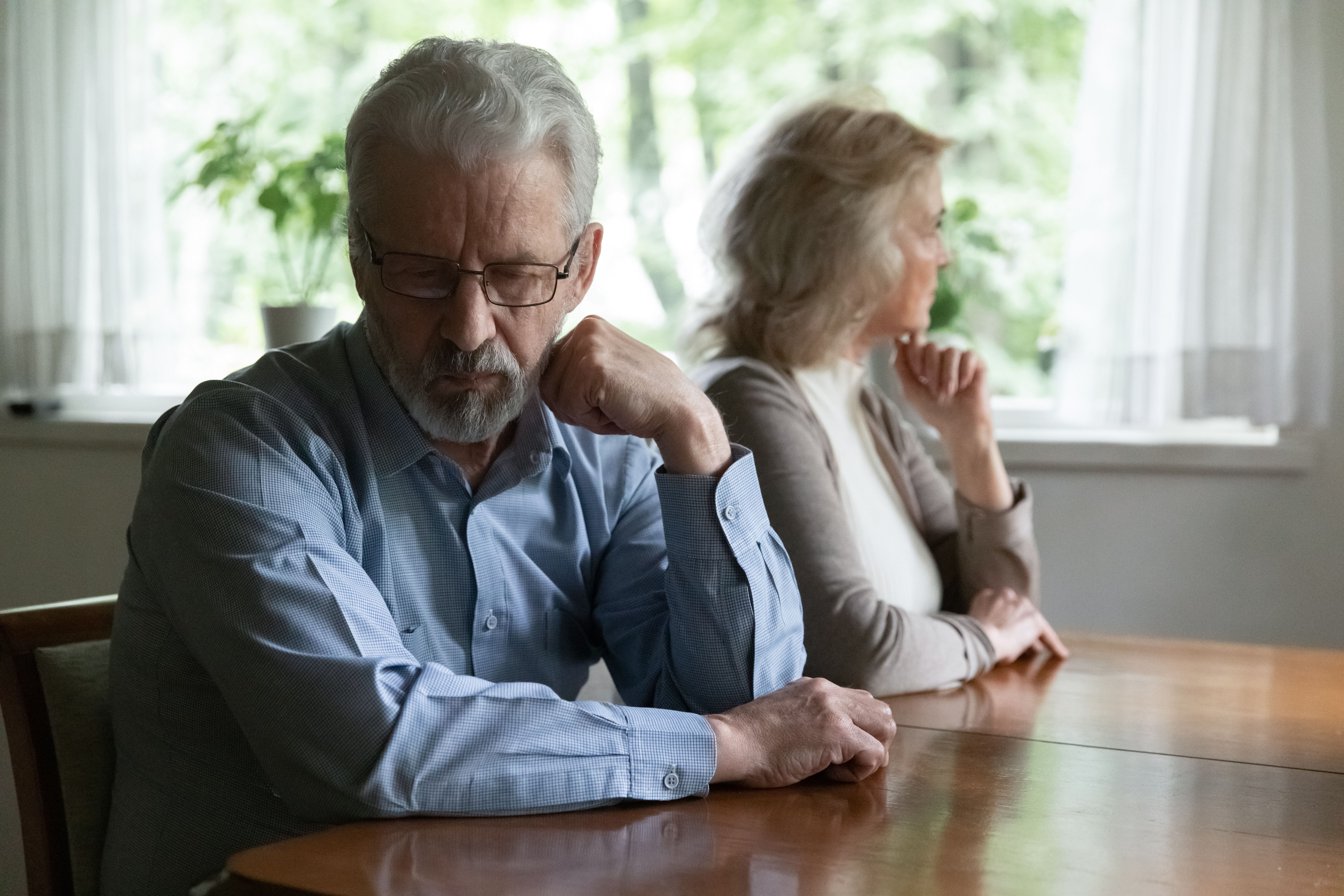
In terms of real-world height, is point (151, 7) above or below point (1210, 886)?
above

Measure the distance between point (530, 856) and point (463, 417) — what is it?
450mm

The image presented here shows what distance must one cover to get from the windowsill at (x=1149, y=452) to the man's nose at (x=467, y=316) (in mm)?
1537

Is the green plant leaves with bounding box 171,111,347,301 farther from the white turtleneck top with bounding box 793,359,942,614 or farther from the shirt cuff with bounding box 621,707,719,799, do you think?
the shirt cuff with bounding box 621,707,719,799

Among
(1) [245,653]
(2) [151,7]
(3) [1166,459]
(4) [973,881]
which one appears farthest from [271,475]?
(2) [151,7]

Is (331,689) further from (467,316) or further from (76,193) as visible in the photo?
(76,193)

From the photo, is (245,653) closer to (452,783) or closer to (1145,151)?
(452,783)

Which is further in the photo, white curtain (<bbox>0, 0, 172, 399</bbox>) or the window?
white curtain (<bbox>0, 0, 172, 399</bbox>)

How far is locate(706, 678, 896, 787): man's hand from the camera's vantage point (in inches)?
41.0

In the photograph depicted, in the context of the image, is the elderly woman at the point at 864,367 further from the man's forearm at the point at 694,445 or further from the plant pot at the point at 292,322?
the plant pot at the point at 292,322

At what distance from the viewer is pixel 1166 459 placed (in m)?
2.41

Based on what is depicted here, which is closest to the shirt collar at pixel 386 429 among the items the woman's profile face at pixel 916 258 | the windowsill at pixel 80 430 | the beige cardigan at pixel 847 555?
the beige cardigan at pixel 847 555

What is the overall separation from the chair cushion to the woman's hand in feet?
4.02

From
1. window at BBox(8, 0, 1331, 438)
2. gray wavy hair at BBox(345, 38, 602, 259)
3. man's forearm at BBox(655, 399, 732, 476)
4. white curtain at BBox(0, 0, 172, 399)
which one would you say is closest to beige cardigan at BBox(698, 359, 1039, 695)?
man's forearm at BBox(655, 399, 732, 476)

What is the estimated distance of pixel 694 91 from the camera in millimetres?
2938
